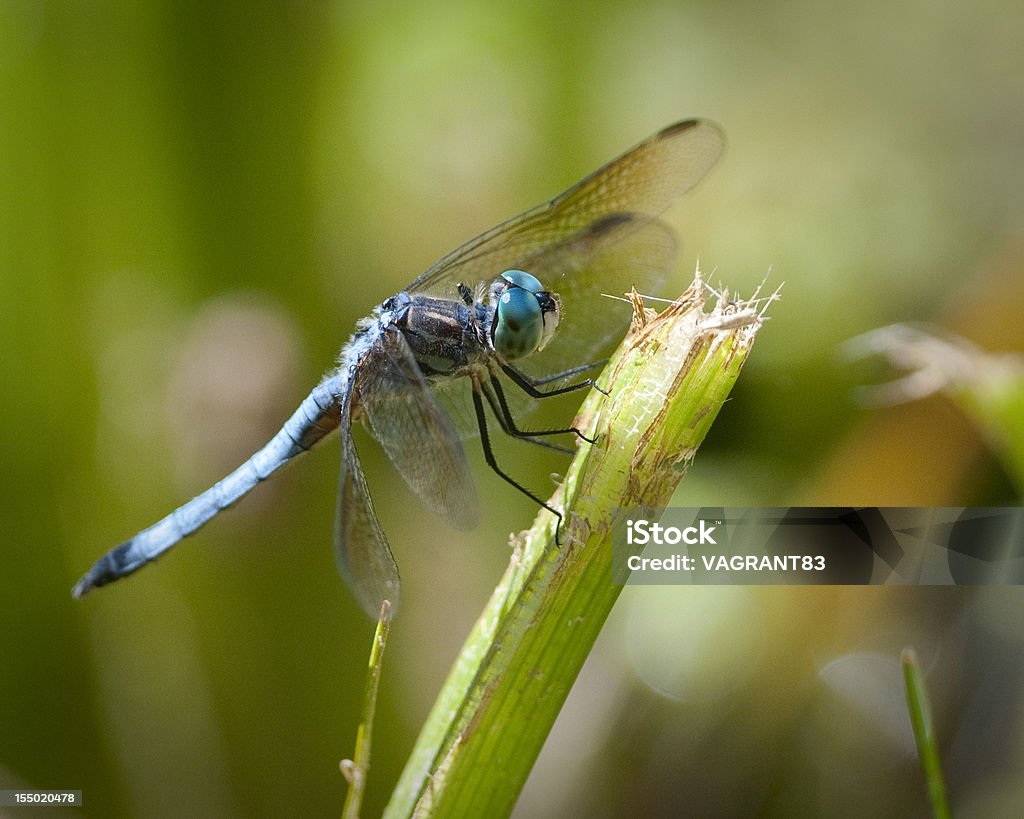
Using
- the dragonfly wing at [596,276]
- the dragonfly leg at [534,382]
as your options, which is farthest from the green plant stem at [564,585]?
the dragonfly wing at [596,276]

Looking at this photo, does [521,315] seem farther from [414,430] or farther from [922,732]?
[922,732]

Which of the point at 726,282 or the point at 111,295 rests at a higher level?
the point at 726,282

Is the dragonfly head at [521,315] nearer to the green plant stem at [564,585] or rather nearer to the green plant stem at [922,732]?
the green plant stem at [564,585]

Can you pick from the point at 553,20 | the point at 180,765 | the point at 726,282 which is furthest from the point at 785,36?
the point at 180,765

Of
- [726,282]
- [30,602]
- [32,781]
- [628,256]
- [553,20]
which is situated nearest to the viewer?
[628,256]

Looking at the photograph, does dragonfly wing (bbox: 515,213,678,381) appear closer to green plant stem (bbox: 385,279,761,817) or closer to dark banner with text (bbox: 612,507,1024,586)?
dark banner with text (bbox: 612,507,1024,586)

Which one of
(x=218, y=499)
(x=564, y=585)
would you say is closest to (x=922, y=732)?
(x=564, y=585)

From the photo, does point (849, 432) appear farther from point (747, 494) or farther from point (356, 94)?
point (356, 94)

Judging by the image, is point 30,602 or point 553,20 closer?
point 30,602
